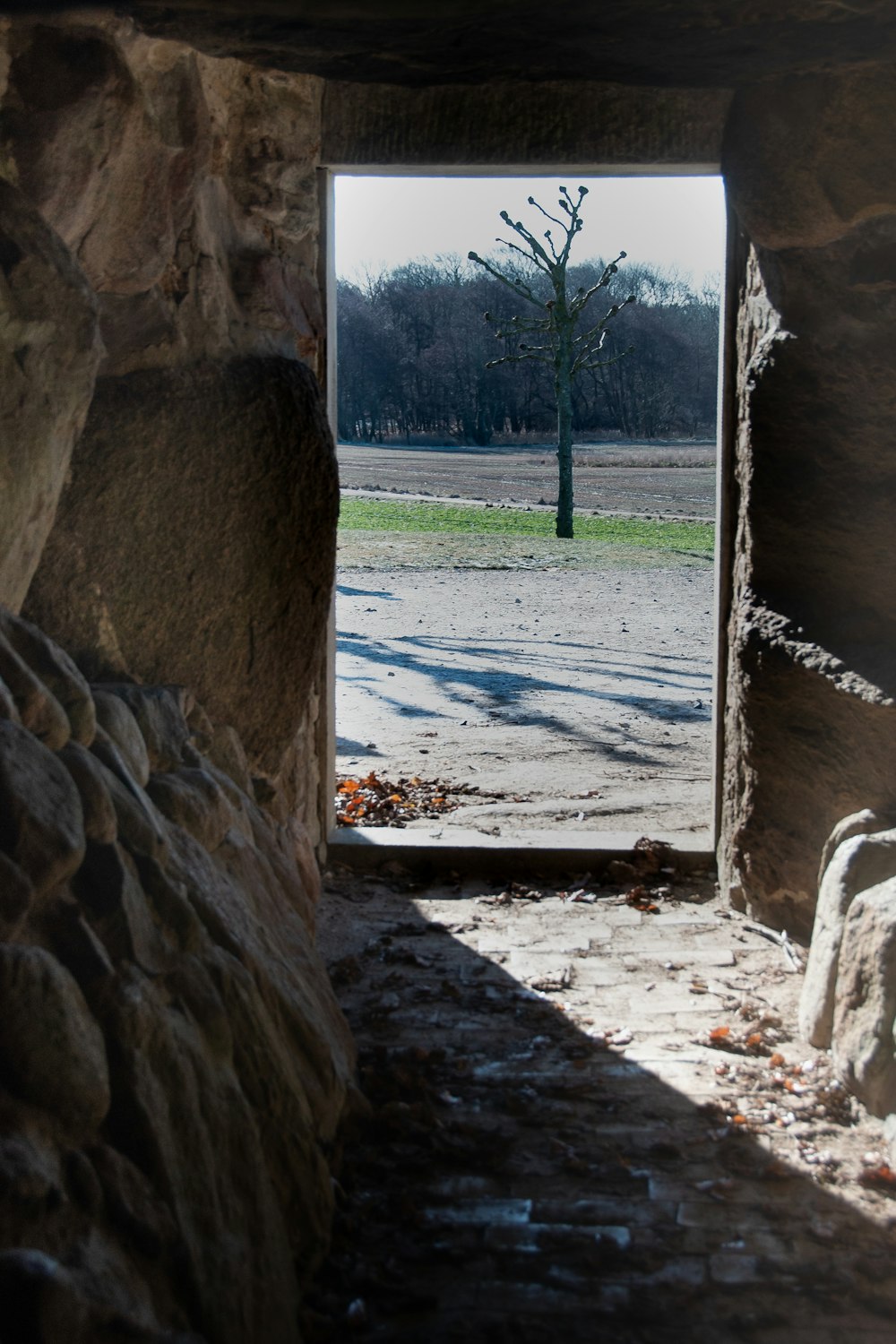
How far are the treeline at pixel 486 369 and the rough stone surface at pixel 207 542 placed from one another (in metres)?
21.1

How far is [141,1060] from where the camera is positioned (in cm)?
197

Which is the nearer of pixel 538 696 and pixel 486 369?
pixel 538 696

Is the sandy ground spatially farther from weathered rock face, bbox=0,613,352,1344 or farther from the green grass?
the green grass

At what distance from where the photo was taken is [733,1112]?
3127 mm

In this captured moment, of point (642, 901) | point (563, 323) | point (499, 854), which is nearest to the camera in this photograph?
point (642, 901)

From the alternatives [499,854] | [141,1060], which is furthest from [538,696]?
[141,1060]

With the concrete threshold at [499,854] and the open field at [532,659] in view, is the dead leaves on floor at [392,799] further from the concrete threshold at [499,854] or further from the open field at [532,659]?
the concrete threshold at [499,854]

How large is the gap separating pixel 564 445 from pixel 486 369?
24.4 feet

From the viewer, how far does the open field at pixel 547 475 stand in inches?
883

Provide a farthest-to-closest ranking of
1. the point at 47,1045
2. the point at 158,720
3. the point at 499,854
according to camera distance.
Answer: the point at 499,854 → the point at 158,720 → the point at 47,1045

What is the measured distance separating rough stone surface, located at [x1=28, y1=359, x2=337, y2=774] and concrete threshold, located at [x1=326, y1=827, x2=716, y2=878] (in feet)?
4.33

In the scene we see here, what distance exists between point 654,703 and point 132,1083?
628 cm

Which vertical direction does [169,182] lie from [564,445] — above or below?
→ above

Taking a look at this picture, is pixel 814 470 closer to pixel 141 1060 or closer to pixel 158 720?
pixel 158 720
